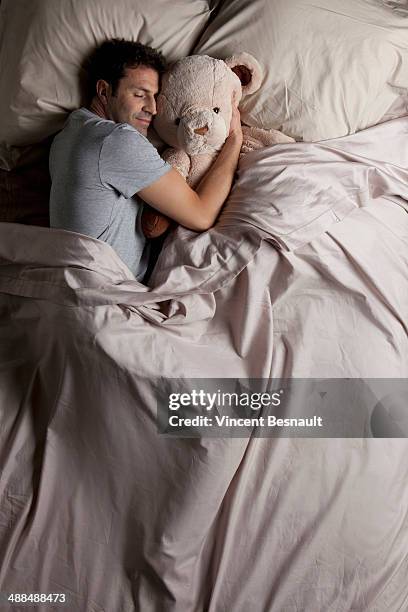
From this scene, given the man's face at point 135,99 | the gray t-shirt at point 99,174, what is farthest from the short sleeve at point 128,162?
the man's face at point 135,99

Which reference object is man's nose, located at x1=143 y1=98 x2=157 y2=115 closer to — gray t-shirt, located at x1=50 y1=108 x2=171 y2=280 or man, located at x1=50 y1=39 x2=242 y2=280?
man, located at x1=50 y1=39 x2=242 y2=280

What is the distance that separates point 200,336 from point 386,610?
578mm

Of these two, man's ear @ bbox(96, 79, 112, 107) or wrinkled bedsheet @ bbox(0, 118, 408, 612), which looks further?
man's ear @ bbox(96, 79, 112, 107)

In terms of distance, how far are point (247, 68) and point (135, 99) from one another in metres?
0.25

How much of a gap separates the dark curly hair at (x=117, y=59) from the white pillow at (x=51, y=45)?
0.03m

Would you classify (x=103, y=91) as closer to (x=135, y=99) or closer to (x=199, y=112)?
(x=135, y=99)

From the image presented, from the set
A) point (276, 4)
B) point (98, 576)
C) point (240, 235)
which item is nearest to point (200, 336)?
point (240, 235)

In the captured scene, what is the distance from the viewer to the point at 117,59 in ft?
5.08

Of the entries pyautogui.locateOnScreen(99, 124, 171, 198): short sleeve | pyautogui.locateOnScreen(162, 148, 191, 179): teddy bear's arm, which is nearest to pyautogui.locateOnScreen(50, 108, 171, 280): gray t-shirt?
pyautogui.locateOnScreen(99, 124, 171, 198): short sleeve

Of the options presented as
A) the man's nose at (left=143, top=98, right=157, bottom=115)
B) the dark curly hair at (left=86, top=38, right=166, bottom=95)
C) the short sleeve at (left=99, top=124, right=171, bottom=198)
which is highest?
the dark curly hair at (left=86, top=38, right=166, bottom=95)

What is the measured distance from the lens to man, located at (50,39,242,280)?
1.45 meters

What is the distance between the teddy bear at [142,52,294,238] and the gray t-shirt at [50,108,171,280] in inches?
3.9

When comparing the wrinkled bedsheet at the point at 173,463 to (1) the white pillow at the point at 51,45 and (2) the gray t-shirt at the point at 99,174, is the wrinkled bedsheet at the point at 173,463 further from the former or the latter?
(1) the white pillow at the point at 51,45

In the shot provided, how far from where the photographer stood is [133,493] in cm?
133
